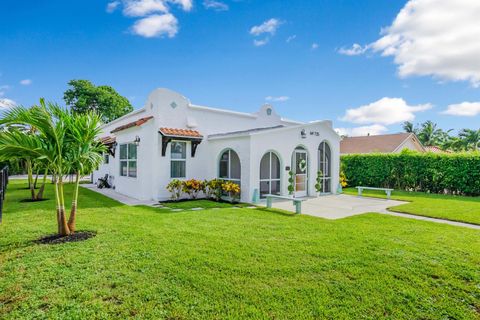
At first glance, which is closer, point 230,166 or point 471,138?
point 230,166

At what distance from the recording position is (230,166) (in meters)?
13.9

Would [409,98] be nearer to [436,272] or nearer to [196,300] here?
[436,272]

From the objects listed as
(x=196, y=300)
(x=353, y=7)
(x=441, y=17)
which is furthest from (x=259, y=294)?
(x=353, y=7)

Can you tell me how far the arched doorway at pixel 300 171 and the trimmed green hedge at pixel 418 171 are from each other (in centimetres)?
881

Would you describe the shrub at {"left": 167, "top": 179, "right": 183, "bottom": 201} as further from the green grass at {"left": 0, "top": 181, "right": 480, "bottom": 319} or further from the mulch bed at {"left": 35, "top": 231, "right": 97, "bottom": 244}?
the mulch bed at {"left": 35, "top": 231, "right": 97, "bottom": 244}

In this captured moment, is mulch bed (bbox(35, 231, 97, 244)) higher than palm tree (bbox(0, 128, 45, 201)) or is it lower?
lower

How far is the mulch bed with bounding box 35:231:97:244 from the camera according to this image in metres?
6.14

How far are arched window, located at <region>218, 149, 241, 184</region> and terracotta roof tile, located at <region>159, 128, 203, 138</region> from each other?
67.6 inches

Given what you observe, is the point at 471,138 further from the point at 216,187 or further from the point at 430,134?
the point at 216,187

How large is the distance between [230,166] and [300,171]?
408cm

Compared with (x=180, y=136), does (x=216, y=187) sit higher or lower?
lower

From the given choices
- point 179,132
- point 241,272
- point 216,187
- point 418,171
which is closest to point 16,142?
point 241,272

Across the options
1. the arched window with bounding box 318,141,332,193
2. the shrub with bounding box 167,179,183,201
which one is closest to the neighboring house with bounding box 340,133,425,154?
the arched window with bounding box 318,141,332,193

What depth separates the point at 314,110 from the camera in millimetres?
26281
